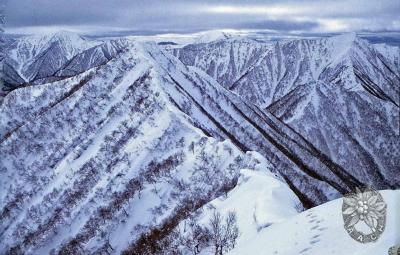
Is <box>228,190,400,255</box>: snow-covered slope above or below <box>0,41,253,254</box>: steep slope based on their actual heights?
above

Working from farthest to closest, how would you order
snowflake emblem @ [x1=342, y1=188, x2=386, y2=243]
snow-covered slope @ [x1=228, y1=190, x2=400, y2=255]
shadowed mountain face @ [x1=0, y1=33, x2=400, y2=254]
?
shadowed mountain face @ [x1=0, y1=33, x2=400, y2=254] → snowflake emblem @ [x1=342, y1=188, x2=386, y2=243] → snow-covered slope @ [x1=228, y1=190, x2=400, y2=255]

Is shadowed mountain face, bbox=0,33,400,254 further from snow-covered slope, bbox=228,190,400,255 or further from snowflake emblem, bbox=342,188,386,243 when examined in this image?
snowflake emblem, bbox=342,188,386,243

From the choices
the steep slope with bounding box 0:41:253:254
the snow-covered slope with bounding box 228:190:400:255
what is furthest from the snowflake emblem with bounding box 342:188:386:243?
the steep slope with bounding box 0:41:253:254

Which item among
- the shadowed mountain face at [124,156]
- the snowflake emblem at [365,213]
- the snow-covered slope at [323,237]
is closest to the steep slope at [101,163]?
the shadowed mountain face at [124,156]

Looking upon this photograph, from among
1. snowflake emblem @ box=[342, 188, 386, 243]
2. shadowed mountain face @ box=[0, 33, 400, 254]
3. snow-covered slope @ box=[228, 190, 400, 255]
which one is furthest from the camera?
shadowed mountain face @ box=[0, 33, 400, 254]

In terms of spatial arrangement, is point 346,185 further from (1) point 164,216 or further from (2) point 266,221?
(2) point 266,221

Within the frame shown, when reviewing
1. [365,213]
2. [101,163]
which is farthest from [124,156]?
[365,213]
